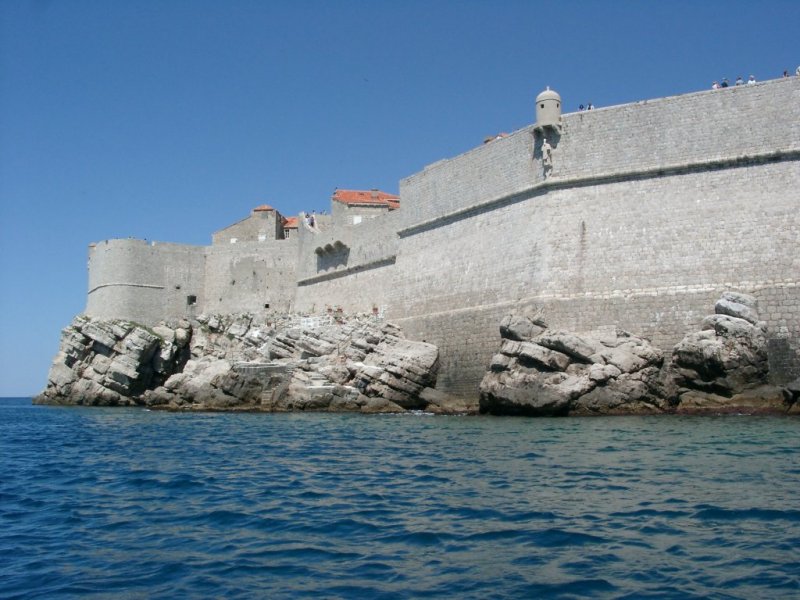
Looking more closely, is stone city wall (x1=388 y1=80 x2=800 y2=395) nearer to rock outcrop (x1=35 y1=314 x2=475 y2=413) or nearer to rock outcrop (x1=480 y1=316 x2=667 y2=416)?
rock outcrop (x1=480 y1=316 x2=667 y2=416)

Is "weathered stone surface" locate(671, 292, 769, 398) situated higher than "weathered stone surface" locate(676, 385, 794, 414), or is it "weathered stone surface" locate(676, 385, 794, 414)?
"weathered stone surface" locate(671, 292, 769, 398)

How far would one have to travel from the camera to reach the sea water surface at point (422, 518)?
530 cm

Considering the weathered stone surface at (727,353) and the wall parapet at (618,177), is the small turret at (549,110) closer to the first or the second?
the wall parapet at (618,177)

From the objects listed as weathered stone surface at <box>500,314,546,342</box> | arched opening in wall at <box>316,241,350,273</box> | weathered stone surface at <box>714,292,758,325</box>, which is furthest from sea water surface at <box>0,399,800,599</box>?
arched opening in wall at <box>316,241,350,273</box>

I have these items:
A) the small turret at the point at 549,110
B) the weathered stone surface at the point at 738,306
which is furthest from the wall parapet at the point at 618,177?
the weathered stone surface at the point at 738,306

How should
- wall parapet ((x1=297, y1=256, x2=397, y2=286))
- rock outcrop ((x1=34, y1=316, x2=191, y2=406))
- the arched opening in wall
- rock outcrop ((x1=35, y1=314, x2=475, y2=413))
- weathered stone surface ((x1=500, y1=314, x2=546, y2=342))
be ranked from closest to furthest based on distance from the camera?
weathered stone surface ((x1=500, y1=314, x2=546, y2=342)) < rock outcrop ((x1=35, y1=314, x2=475, y2=413)) < wall parapet ((x1=297, y1=256, x2=397, y2=286)) < the arched opening in wall < rock outcrop ((x1=34, y1=316, x2=191, y2=406))

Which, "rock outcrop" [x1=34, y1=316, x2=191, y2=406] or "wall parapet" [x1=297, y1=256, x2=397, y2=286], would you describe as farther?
"rock outcrop" [x1=34, y1=316, x2=191, y2=406]

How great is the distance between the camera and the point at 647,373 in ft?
53.1

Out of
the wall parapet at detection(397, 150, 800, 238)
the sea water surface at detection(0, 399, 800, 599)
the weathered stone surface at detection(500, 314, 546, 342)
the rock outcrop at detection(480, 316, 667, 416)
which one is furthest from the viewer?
the weathered stone surface at detection(500, 314, 546, 342)

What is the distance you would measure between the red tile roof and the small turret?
→ 10955mm

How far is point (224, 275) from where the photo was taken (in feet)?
102

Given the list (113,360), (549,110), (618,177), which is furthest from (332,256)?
(618,177)

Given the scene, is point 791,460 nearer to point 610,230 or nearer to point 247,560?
point 247,560

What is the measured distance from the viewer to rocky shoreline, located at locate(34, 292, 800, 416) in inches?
620
